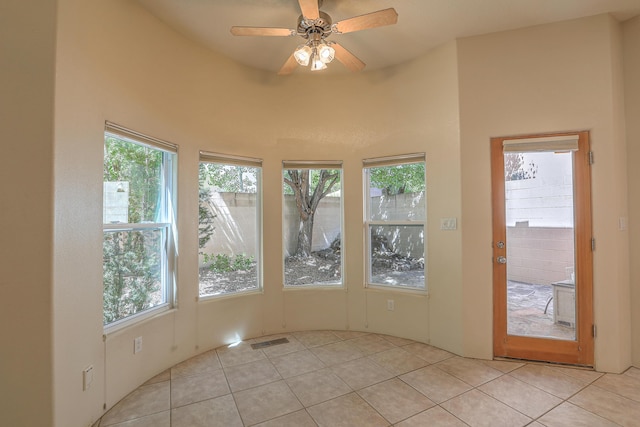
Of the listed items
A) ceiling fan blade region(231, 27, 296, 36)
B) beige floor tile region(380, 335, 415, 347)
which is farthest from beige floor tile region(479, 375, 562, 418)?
ceiling fan blade region(231, 27, 296, 36)

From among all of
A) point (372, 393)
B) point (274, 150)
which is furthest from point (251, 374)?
point (274, 150)

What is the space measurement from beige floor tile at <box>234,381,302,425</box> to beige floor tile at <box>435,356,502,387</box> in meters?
1.38

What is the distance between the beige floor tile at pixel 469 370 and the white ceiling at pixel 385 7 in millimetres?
3061

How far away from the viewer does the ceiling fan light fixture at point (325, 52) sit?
7.33ft

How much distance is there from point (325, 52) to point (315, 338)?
2839 mm

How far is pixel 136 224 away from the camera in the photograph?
2479mm

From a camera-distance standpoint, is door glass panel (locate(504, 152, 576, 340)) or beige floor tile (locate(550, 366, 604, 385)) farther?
door glass panel (locate(504, 152, 576, 340))

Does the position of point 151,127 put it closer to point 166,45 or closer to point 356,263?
point 166,45

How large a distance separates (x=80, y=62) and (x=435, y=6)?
8.60 ft

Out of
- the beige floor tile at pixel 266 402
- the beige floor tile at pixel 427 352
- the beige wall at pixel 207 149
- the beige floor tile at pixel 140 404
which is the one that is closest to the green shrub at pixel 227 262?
the beige wall at pixel 207 149

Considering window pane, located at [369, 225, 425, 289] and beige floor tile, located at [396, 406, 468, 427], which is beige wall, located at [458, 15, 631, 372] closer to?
window pane, located at [369, 225, 425, 289]

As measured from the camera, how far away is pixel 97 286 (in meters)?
2.04

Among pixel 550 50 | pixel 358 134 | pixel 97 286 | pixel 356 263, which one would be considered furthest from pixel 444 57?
pixel 97 286

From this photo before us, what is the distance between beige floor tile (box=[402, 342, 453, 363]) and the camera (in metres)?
2.88
